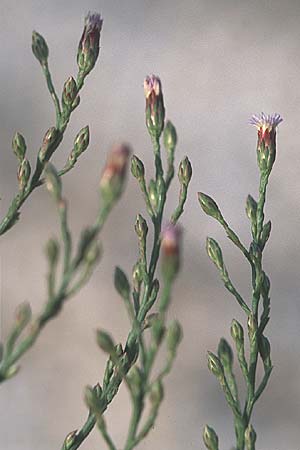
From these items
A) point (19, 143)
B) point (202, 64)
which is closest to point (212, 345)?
point (202, 64)

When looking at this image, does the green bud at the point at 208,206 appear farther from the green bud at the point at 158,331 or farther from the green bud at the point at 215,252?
the green bud at the point at 158,331

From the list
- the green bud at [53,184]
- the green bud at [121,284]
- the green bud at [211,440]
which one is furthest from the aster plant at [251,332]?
the green bud at [53,184]

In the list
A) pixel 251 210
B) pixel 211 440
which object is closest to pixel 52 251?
pixel 211 440

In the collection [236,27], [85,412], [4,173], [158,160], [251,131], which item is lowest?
[158,160]

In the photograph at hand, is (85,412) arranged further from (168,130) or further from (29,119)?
(168,130)

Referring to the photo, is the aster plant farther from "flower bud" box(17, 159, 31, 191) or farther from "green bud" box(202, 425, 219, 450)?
"flower bud" box(17, 159, 31, 191)

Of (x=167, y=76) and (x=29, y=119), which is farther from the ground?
(x=167, y=76)

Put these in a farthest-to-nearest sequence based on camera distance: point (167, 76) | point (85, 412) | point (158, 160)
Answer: point (167, 76) < point (85, 412) < point (158, 160)

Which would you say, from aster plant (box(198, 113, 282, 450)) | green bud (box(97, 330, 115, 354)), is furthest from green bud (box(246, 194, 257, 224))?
green bud (box(97, 330, 115, 354))
